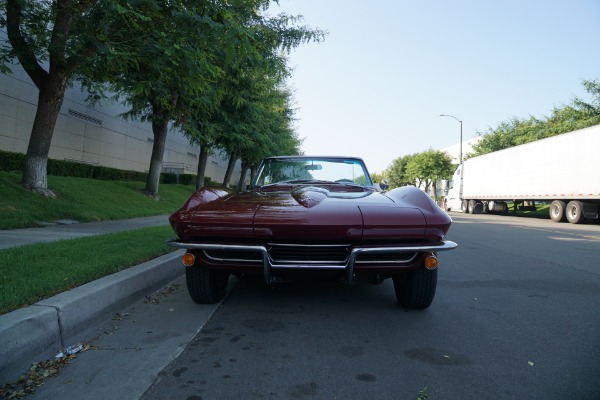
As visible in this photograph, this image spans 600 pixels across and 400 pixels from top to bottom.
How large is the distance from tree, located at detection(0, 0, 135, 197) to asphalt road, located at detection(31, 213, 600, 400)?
522 cm

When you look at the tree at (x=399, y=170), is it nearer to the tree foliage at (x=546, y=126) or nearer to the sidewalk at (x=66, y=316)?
the tree foliage at (x=546, y=126)

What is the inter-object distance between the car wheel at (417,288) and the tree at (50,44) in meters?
5.73

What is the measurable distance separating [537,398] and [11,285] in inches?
146

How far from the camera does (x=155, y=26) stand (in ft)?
24.3

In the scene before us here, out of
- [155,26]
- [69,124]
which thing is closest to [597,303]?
[155,26]

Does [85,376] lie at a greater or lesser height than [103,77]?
lesser

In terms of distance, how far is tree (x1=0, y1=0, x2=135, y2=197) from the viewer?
768cm

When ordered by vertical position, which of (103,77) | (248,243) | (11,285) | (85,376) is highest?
(103,77)

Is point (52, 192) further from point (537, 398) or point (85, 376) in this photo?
point (537, 398)

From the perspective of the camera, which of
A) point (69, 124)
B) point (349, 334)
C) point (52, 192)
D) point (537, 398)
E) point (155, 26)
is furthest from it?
point (69, 124)

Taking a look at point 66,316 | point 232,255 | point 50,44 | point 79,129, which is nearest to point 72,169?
point 79,129

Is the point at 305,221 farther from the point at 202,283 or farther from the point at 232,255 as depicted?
the point at 202,283

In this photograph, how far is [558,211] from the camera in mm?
17953

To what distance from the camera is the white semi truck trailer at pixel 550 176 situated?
52.1ft
